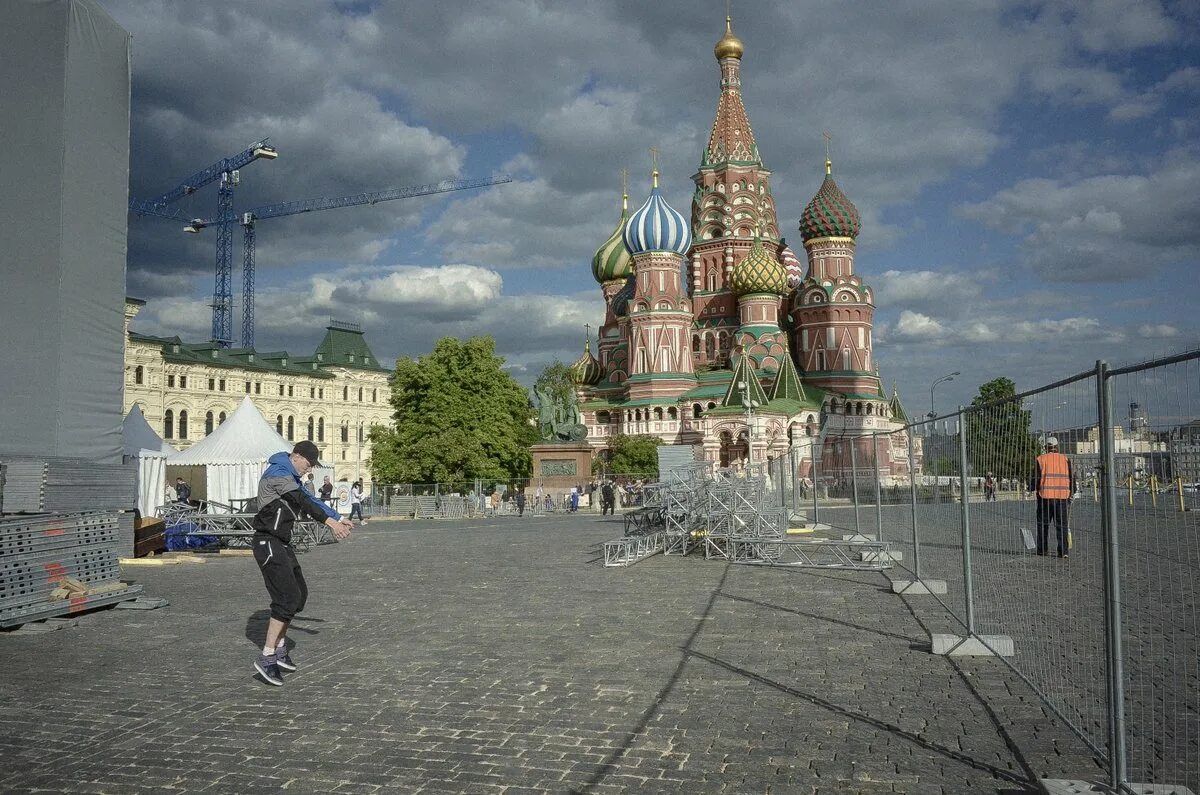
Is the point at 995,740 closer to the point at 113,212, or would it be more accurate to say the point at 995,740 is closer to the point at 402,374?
the point at 113,212

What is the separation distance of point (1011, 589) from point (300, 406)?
87.5 meters

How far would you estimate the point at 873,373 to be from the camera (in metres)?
68.8

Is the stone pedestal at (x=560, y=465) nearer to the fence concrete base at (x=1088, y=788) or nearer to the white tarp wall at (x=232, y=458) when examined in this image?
the white tarp wall at (x=232, y=458)

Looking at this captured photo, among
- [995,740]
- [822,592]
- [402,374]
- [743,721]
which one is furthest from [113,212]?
[402,374]

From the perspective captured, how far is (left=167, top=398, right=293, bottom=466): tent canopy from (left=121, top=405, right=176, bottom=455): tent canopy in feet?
7.95

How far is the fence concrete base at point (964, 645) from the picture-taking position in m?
7.82

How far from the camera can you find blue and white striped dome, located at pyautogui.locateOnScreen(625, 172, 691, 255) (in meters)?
68.9

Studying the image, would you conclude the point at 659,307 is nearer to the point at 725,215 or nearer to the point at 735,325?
the point at 735,325

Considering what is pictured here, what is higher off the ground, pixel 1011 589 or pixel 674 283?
pixel 674 283

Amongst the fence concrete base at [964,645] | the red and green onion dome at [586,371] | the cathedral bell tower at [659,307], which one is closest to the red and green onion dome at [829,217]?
the cathedral bell tower at [659,307]

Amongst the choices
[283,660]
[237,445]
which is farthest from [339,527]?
[237,445]

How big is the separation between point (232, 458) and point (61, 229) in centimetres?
1598

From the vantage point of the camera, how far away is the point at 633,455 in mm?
61156

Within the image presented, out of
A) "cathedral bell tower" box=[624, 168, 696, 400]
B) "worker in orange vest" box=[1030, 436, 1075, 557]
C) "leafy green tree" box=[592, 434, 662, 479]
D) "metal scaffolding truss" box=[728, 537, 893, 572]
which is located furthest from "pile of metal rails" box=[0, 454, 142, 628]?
"cathedral bell tower" box=[624, 168, 696, 400]
